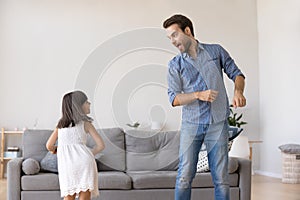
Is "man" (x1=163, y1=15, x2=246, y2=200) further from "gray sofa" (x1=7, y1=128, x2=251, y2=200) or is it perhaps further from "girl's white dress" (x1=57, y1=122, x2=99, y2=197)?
"gray sofa" (x1=7, y1=128, x2=251, y2=200)

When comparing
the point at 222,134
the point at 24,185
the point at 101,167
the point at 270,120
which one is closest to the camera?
the point at 222,134

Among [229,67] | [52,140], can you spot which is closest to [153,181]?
[52,140]

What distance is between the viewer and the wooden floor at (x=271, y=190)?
481 centimetres

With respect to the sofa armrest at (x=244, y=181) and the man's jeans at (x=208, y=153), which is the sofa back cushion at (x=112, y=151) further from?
the man's jeans at (x=208, y=153)

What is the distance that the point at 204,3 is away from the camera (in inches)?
293

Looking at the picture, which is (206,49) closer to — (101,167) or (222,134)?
(222,134)

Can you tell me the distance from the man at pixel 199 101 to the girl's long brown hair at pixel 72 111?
2.42ft

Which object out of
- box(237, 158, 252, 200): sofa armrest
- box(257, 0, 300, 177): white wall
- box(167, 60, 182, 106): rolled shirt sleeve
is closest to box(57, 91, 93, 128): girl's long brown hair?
box(167, 60, 182, 106): rolled shirt sleeve

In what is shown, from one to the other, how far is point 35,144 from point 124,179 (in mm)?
946

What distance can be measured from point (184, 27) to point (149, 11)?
4881 mm

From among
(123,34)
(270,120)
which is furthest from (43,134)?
(270,120)

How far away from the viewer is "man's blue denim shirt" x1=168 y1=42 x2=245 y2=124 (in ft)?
8.34

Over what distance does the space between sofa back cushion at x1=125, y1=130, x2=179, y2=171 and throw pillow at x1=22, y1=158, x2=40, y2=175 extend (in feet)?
2.99

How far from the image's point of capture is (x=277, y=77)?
22.6ft
